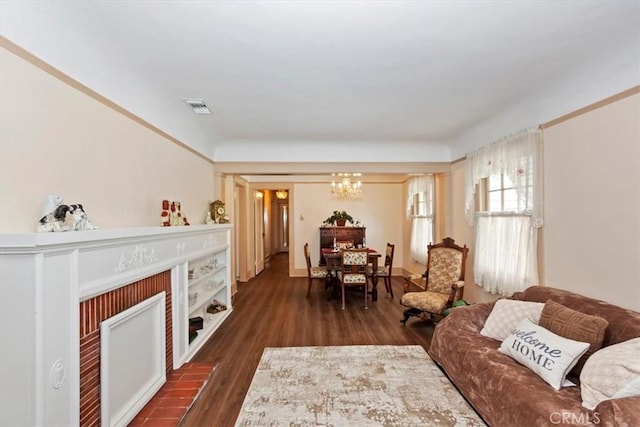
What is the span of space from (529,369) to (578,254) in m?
1.20

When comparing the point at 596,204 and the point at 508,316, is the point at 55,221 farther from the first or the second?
the point at 596,204

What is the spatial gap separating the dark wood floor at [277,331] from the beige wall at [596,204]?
66.2 inches

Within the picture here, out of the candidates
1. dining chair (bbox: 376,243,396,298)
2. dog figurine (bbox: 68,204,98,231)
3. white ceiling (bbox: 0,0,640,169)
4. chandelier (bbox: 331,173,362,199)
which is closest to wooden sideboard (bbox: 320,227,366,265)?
chandelier (bbox: 331,173,362,199)

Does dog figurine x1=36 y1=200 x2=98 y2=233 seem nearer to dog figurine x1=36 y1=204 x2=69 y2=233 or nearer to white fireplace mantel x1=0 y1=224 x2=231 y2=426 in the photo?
dog figurine x1=36 y1=204 x2=69 y2=233

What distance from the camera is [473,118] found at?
3.66 meters

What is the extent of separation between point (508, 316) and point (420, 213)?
3719 mm

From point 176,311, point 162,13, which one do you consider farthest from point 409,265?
point 162,13

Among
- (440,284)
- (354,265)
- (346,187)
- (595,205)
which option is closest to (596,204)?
(595,205)

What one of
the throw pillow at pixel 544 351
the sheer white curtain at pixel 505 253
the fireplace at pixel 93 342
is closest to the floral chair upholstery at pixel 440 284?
the sheer white curtain at pixel 505 253

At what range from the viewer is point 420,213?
6090mm

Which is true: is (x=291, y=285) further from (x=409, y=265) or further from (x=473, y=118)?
(x=473, y=118)

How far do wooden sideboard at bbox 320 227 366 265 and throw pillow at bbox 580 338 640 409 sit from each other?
5.23 metres

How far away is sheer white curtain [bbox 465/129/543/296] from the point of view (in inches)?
117

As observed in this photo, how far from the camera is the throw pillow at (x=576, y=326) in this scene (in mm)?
1918
